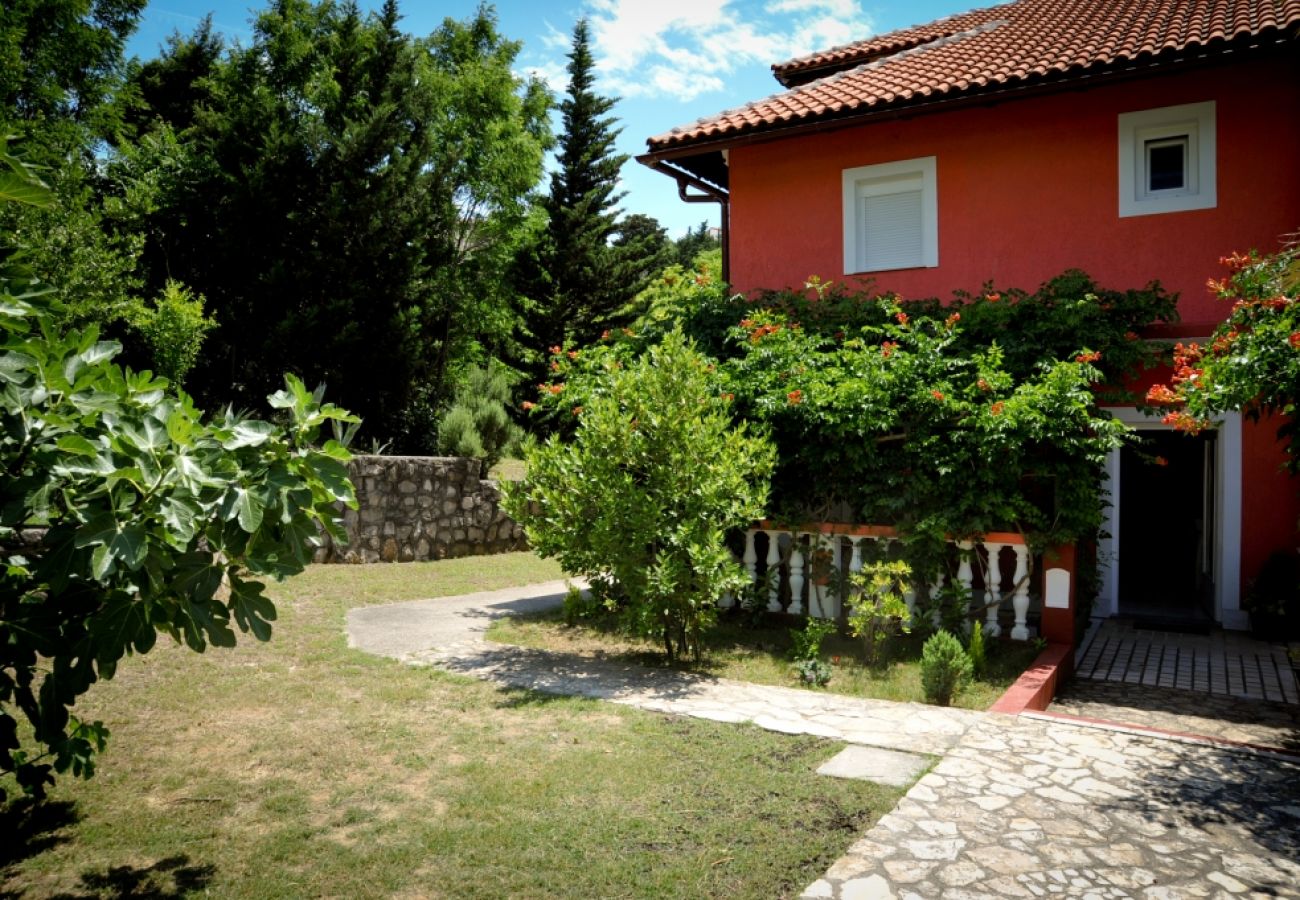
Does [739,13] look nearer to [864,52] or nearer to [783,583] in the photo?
[864,52]

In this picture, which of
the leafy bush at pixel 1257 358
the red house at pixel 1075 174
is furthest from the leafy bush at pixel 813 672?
the red house at pixel 1075 174

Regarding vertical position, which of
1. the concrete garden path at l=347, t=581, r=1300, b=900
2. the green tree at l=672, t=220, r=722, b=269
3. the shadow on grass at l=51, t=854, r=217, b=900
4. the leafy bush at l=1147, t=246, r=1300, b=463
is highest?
the green tree at l=672, t=220, r=722, b=269

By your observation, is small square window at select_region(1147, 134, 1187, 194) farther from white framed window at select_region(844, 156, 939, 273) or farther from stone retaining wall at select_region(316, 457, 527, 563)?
stone retaining wall at select_region(316, 457, 527, 563)

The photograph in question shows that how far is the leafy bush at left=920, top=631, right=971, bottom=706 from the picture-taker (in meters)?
6.47

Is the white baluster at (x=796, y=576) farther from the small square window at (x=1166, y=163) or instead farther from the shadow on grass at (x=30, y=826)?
the shadow on grass at (x=30, y=826)

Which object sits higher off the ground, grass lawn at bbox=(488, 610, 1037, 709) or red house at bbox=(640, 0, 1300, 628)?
red house at bbox=(640, 0, 1300, 628)

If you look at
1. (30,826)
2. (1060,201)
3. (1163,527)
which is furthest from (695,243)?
(30,826)

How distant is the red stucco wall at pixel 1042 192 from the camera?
9.55m

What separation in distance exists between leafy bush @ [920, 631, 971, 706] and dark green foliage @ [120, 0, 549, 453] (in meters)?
11.9

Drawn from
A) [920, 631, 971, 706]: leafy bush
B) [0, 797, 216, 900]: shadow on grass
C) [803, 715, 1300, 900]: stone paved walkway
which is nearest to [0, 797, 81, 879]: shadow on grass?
[0, 797, 216, 900]: shadow on grass

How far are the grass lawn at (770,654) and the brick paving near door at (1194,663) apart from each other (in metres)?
1.02

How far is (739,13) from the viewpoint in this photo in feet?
52.3

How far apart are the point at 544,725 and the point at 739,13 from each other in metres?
14.5

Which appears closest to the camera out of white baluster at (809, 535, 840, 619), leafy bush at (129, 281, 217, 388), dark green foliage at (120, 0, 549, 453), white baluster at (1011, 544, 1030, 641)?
white baluster at (1011, 544, 1030, 641)
